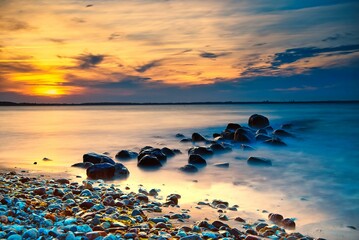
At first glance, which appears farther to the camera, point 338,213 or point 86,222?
point 338,213

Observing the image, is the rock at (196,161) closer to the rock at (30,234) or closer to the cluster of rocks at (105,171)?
the cluster of rocks at (105,171)

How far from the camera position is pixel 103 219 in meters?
A: 5.00

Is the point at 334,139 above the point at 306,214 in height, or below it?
above

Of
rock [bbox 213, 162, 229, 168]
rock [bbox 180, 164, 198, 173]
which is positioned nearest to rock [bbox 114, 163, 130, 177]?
rock [bbox 180, 164, 198, 173]

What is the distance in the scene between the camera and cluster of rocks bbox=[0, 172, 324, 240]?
432 cm

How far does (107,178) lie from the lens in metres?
8.79

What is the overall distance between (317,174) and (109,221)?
7796mm

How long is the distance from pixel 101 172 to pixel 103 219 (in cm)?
391

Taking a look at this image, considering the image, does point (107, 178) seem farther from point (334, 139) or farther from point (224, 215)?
point (334, 139)

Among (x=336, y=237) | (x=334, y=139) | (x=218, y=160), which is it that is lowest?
(x=336, y=237)

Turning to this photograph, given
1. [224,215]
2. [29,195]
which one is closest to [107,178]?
[29,195]

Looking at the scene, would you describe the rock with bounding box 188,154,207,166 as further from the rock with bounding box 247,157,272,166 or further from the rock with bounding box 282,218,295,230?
the rock with bounding box 282,218,295,230

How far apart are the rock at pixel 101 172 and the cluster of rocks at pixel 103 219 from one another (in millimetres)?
1887

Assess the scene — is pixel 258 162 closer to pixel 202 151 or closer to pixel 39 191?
pixel 202 151
